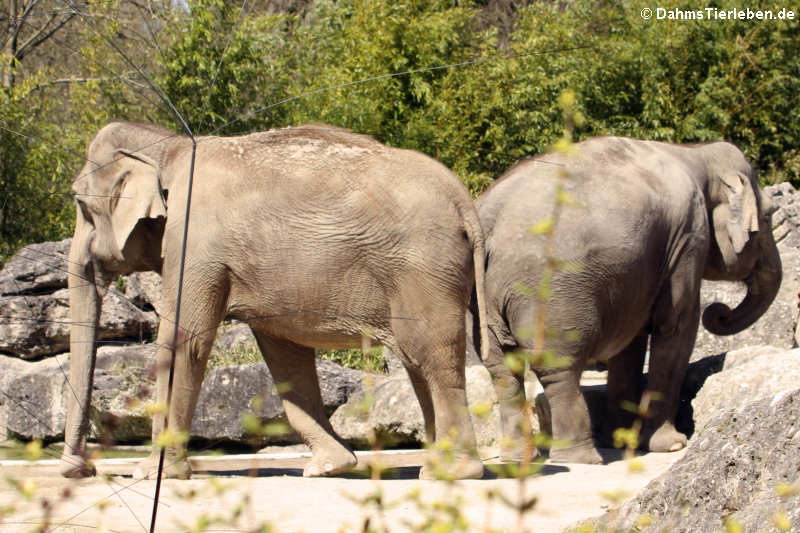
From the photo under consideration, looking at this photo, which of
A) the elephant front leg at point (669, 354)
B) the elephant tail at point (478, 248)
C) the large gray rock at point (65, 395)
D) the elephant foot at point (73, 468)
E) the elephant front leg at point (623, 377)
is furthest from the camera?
the large gray rock at point (65, 395)

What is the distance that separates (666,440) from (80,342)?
3716 mm

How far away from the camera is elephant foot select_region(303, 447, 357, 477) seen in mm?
6539

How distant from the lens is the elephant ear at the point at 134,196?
6.32 meters

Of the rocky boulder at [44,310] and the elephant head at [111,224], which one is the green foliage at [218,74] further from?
the elephant head at [111,224]

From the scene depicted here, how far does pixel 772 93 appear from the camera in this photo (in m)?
14.9

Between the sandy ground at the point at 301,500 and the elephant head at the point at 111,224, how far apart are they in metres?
0.70

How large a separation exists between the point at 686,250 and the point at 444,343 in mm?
2459

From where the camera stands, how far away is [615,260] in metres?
7.20

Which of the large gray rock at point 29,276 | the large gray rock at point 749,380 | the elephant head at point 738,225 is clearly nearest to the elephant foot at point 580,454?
the large gray rock at point 749,380

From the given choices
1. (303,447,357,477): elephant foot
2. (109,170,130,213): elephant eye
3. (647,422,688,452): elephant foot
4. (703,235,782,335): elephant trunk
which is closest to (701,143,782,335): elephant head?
(703,235,782,335): elephant trunk

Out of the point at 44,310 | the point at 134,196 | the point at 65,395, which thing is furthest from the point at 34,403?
the point at 134,196

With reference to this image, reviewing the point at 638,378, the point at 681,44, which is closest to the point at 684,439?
the point at 638,378

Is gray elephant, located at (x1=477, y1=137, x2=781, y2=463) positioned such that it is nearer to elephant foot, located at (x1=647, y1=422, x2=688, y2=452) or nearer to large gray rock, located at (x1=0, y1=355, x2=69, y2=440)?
elephant foot, located at (x1=647, y1=422, x2=688, y2=452)

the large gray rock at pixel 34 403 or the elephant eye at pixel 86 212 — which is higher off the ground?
the elephant eye at pixel 86 212
